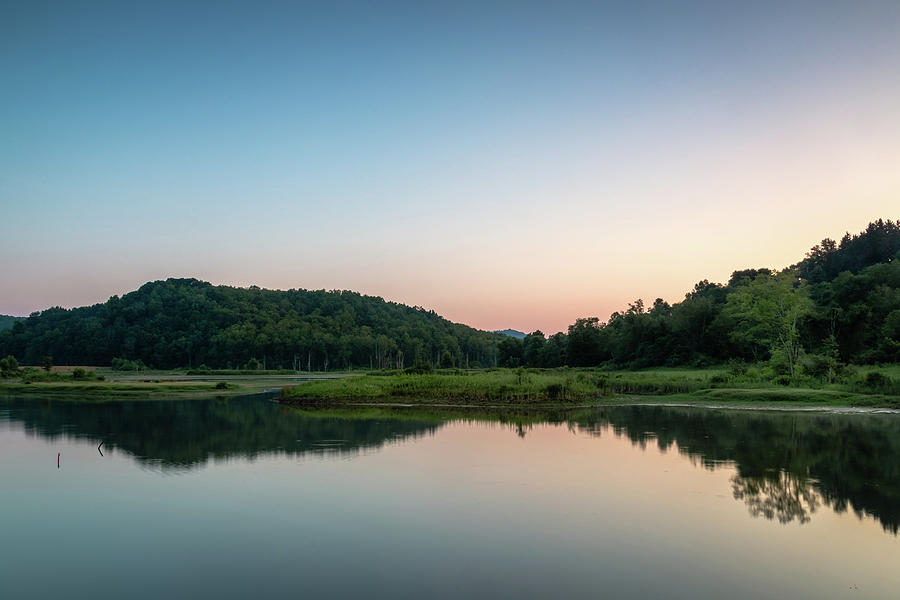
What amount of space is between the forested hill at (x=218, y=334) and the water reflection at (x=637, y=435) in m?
79.5

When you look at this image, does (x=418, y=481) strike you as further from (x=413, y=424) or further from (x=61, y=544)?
(x=413, y=424)

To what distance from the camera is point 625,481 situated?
53.1ft

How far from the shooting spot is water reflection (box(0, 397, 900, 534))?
579 inches

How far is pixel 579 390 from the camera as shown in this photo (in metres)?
40.1

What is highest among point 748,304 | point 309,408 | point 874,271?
point 874,271

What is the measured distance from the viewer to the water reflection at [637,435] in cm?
1471

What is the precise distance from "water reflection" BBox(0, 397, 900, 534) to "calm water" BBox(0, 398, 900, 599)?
0.49ft

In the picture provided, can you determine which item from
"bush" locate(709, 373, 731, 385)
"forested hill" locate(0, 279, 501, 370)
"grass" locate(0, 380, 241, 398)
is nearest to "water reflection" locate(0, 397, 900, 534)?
"bush" locate(709, 373, 731, 385)

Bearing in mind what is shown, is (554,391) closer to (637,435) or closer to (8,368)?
(637,435)

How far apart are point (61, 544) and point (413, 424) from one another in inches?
745

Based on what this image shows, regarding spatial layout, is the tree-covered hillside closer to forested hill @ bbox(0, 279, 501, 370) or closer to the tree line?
the tree line

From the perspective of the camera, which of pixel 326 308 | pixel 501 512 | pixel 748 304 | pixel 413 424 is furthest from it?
pixel 326 308

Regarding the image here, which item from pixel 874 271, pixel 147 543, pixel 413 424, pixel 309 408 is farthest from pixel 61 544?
pixel 874 271

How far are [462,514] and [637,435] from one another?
13.4 metres
